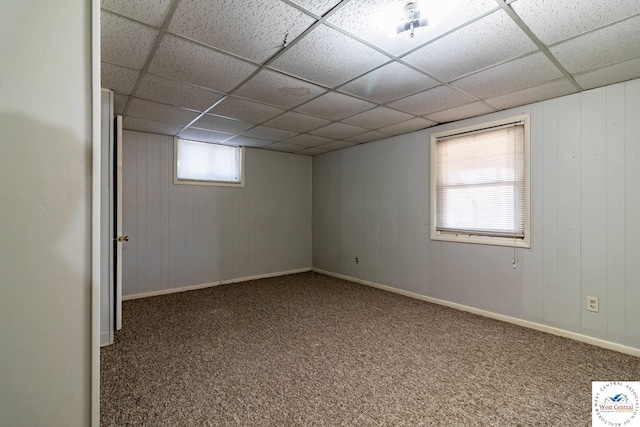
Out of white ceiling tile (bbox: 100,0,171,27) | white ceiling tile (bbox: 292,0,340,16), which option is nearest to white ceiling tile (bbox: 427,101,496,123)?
white ceiling tile (bbox: 292,0,340,16)

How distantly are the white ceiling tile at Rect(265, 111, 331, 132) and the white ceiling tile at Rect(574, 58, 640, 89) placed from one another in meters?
2.49

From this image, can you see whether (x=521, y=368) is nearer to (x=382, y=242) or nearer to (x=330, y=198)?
(x=382, y=242)

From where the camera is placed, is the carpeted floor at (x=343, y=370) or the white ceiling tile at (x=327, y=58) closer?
the carpeted floor at (x=343, y=370)

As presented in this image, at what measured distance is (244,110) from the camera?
3.30 m

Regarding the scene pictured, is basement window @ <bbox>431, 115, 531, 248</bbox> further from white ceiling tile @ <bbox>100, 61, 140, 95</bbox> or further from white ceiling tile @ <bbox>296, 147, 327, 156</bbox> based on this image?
white ceiling tile @ <bbox>100, 61, 140, 95</bbox>

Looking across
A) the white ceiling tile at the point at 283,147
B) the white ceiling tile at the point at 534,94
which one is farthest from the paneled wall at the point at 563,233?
the white ceiling tile at the point at 283,147

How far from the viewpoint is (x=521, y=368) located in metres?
2.26

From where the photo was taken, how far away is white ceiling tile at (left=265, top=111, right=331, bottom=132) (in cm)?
352

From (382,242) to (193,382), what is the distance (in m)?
3.26

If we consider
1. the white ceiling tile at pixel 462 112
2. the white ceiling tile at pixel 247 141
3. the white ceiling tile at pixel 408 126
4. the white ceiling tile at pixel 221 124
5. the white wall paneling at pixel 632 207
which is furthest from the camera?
the white ceiling tile at pixel 247 141

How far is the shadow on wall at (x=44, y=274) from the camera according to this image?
83 cm

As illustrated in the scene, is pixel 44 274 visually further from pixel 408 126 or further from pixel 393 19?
pixel 408 126

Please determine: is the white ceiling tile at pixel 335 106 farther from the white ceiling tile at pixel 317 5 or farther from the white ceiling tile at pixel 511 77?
the white ceiling tile at pixel 317 5

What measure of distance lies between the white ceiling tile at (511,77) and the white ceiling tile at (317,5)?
1.48 metres
